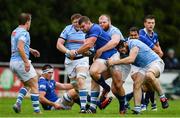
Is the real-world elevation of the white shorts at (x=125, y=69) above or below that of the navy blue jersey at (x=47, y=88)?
above

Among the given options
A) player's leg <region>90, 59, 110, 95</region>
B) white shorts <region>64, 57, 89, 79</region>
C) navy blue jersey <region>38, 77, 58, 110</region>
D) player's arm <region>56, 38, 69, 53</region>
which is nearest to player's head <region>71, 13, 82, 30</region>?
player's arm <region>56, 38, 69, 53</region>

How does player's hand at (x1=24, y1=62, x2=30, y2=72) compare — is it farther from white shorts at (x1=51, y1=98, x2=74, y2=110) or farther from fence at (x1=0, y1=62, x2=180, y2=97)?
fence at (x1=0, y1=62, x2=180, y2=97)

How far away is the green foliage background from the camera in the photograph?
39.7 m

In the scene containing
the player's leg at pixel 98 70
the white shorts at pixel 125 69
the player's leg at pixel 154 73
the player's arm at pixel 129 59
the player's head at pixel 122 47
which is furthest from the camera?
the white shorts at pixel 125 69

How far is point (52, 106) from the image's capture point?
23.3 m

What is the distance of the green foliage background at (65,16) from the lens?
3966 cm

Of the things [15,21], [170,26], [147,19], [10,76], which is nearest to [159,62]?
[147,19]

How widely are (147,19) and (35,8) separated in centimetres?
1779

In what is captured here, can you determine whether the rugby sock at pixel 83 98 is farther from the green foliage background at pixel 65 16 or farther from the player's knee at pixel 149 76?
the green foliage background at pixel 65 16

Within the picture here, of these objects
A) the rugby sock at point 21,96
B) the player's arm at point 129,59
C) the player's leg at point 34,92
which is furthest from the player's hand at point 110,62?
the rugby sock at point 21,96

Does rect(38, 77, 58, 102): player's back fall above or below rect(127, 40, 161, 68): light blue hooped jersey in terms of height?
below

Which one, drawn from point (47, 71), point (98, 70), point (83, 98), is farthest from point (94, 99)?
point (47, 71)

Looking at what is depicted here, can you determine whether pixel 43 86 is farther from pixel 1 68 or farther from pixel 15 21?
pixel 15 21

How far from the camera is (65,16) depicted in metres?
40.8
